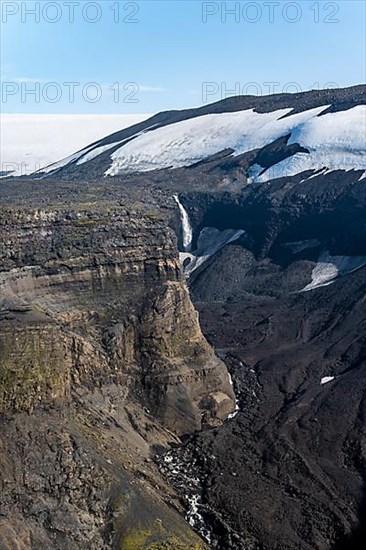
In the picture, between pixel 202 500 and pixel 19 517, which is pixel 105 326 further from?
pixel 19 517

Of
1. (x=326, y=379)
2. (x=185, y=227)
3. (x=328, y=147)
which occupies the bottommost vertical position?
(x=326, y=379)

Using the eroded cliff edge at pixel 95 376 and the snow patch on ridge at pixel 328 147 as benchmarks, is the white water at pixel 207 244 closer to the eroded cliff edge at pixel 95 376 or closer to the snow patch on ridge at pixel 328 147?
Answer: the snow patch on ridge at pixel 328 147

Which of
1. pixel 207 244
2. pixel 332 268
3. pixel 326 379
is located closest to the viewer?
A: pixel 326 379

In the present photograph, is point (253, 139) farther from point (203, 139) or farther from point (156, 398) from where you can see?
point (156, 398)

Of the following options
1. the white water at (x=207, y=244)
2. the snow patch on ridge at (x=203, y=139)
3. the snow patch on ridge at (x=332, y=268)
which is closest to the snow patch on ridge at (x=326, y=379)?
the snow patch on ridge at (x=332, y=268)

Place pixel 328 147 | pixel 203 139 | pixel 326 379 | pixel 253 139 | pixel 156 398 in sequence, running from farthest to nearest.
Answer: pixel 203 139, pixel 253 139, pixel 328 147, pixel 326 379, pixel 156 398

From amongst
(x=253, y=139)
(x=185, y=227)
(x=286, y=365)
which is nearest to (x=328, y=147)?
(x=253, y=139)

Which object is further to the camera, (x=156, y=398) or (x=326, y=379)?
(x=326, y=379)

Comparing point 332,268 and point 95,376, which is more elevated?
point 332,268

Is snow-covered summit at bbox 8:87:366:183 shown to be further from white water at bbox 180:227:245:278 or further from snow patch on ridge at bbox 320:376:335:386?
snow patch on ridge at bbox 320:376:335:386

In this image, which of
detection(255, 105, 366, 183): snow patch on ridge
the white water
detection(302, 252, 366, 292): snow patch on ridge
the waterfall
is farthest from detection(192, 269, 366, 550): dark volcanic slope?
detection(255, 105, 366, 183): snow patch on ridge
